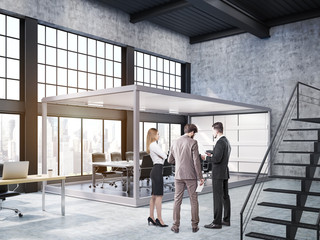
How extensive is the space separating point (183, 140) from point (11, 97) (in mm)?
6056

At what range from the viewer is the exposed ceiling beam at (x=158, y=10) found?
11.2 meters

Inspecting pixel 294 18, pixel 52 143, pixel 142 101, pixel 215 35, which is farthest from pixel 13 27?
pixel 294 18

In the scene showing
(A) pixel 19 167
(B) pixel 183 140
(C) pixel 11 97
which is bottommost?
(A) pixel 19 167

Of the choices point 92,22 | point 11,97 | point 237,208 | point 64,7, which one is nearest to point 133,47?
point 92,22

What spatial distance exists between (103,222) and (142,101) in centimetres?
467

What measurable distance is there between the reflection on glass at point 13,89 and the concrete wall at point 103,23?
186cm

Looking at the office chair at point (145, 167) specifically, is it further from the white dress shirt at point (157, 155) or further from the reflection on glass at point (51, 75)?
the reflection on glass at point (51, 75)

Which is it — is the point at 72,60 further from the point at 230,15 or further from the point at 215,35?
the point at 215,35

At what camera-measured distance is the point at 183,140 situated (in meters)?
5.11

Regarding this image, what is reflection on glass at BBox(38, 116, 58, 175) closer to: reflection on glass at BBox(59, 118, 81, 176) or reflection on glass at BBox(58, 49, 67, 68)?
reflection on glass at BBox(59, 118, 81, 176)

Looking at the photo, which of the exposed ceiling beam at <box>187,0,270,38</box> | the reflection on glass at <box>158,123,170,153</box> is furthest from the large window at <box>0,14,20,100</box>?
the reflection on glass at <box>158,123,170,153</box>

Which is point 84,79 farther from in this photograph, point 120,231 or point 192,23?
point 120,231

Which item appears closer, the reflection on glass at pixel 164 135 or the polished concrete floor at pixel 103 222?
the polished concrete floor at pixel 103 222

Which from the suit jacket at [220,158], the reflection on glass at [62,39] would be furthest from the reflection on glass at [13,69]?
the suit jacket at [220,158]
